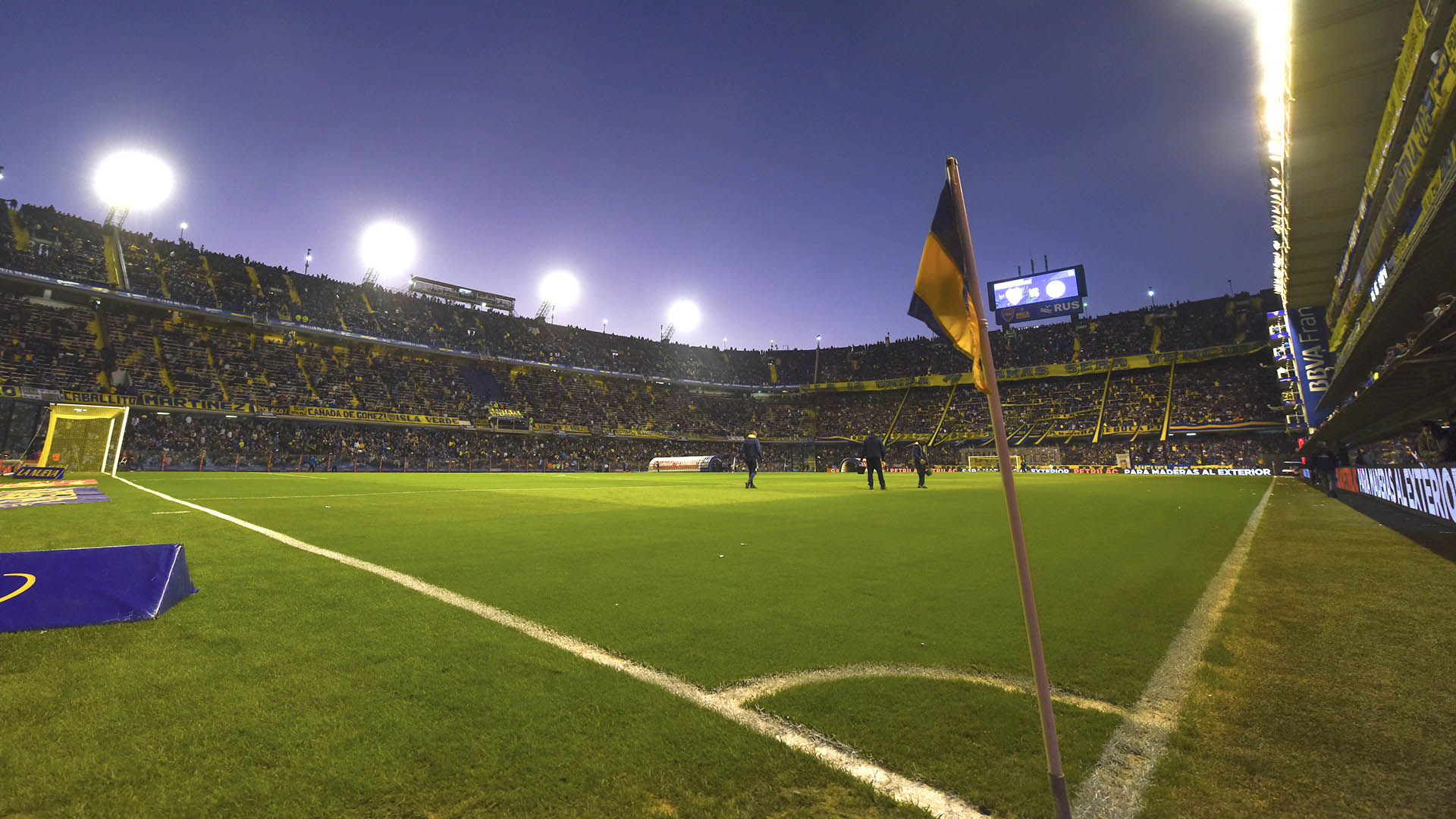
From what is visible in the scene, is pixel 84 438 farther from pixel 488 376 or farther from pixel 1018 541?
pixel 1018 541

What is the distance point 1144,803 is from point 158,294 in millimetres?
52069

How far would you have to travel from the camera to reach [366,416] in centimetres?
4003

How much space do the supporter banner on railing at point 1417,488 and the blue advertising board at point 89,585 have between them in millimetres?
15890

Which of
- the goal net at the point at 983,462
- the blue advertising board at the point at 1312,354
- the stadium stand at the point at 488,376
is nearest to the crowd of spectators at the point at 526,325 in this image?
the stadium stand at the point at 488,376

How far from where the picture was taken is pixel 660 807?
1.77 m

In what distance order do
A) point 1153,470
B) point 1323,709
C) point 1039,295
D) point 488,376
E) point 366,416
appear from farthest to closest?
point 488,376, point 1039,295, point 1153,470, point 366,416, point 1323,709

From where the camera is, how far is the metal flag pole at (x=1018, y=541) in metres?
1.78

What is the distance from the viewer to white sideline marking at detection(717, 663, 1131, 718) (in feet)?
8.43

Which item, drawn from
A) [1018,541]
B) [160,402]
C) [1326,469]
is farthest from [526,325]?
[1018,541]

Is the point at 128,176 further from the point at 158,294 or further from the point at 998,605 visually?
the point at 998,605

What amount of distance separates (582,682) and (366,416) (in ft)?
147

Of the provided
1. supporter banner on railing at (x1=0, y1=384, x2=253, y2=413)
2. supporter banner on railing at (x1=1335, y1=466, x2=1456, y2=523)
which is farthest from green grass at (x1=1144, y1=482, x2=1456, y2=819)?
supporter banner on railing at (x1=0, y1=384, x2=253, y2=413)

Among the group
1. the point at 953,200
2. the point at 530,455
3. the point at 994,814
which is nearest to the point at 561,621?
the point at 994,814

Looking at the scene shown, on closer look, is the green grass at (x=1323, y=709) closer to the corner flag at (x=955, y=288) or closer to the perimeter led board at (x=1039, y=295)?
the corner flag at (x=955, y=288)
